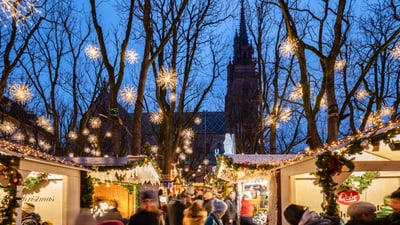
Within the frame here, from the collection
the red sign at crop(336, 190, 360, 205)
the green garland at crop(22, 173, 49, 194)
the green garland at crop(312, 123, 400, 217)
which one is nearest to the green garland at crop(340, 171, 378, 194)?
the red sign at crop(336, 190, 360, 205)

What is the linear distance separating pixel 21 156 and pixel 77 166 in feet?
15.1

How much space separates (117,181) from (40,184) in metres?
3.92

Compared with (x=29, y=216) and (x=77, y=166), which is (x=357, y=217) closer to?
(x=29, y=216)

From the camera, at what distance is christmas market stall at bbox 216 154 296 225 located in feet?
43.1

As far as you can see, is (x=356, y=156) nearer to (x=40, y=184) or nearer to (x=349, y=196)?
(x=349, y=196)

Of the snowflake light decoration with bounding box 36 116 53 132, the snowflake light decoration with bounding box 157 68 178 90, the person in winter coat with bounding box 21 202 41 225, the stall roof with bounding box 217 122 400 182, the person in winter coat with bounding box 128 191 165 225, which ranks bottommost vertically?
the person in winter coat with bounding box 21 202 41 225

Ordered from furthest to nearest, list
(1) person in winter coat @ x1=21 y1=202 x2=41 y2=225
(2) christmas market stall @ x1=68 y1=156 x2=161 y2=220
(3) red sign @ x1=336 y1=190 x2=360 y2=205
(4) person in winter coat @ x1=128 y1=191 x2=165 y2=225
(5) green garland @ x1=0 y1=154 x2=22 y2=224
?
(2) christmas market stall @ x1=68 y1=156 x2=161 y2=220, (3) red sign @ x1=336 y1=190 x2=360 y2=205, (1) person in winter coat @ x1=21 y1=202 x2=41 y2=225, (5) green garland @ x1=0 y1=154 x2=22 y2=224, (4) person in winter coat @ x1=128 y1=191 x2=165 y2=225

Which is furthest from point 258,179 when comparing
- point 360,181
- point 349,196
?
point 349,196

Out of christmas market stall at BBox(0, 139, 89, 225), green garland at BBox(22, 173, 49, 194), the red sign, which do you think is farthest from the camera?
green garland at BBox(22, 173, 49, 194)

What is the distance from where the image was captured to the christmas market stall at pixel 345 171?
6.93m

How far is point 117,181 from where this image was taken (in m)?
15.8

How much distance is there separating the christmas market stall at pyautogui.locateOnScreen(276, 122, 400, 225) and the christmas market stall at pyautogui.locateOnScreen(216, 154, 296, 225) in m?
0.61

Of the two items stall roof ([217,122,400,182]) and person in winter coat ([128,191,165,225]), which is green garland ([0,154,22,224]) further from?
stall roof ([217,122,400,182])

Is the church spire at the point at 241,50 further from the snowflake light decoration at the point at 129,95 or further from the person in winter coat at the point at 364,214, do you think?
the person in winter coat at the point at 364,214
